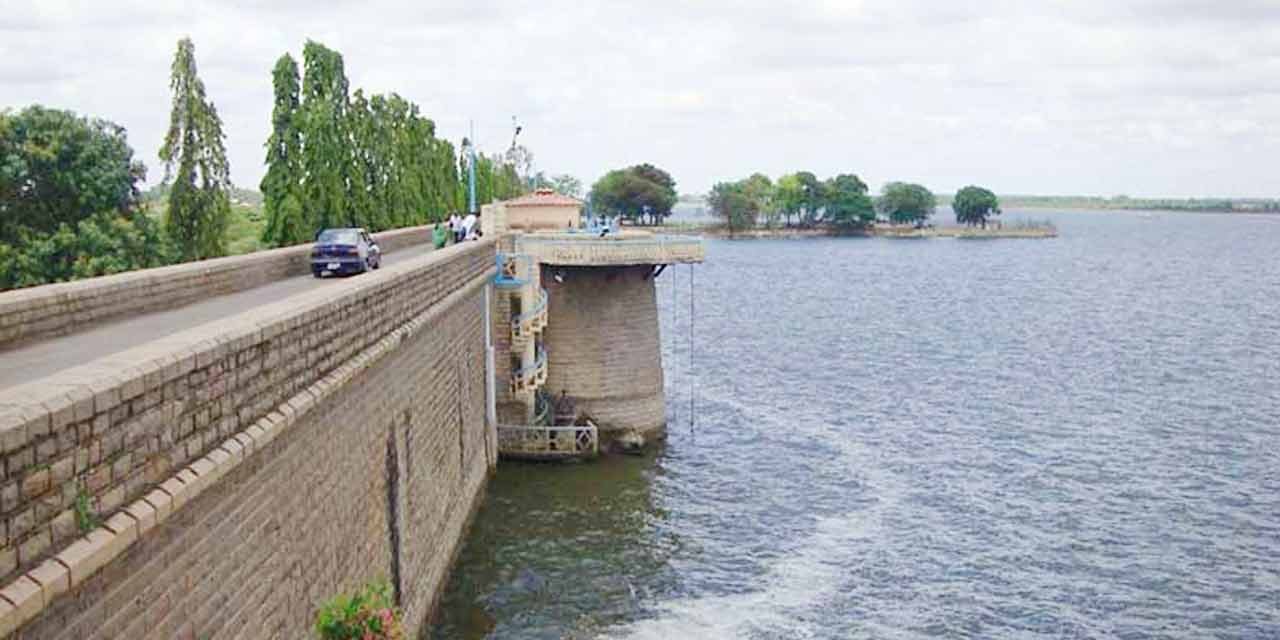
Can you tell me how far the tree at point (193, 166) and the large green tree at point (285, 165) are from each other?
4.77 meters

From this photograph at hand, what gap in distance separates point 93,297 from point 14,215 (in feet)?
65.1

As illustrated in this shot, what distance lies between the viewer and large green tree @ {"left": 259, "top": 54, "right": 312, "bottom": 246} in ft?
140

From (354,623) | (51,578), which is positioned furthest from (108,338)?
(51,578)

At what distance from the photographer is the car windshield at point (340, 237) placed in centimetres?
2927

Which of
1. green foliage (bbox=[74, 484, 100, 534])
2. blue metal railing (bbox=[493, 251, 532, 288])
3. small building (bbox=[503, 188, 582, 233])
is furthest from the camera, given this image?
small building (bbox=[503, 188, 582, 233])

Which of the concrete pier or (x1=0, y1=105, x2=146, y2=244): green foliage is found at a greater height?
(x1=0, y1=105, x2=146, y2=244): green foliage

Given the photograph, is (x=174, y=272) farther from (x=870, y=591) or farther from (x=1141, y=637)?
(x=1141, y=637)

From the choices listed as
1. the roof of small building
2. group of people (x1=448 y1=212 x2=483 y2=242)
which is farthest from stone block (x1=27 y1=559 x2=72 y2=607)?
the roof of small building

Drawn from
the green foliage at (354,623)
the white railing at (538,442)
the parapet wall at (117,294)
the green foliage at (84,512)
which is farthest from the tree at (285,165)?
the green foliage at (84,512)

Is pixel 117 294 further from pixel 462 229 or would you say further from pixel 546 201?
pixel 546 201

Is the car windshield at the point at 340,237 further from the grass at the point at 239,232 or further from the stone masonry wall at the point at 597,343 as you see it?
the grass at the point at 239,232

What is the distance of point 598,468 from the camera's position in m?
35.8

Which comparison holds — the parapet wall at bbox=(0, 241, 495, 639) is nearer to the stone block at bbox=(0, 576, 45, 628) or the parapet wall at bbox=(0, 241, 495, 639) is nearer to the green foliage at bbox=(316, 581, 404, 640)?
the stone block at bbox=(0, 576, 45, 628)

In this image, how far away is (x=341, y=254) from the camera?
28.9m
